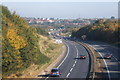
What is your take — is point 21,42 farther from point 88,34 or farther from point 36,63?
point 88,34

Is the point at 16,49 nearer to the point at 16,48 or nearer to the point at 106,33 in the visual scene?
the point at 16,48

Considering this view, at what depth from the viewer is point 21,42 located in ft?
122

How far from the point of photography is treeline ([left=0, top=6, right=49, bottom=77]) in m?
33.1

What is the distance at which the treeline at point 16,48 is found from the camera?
33.1 meters

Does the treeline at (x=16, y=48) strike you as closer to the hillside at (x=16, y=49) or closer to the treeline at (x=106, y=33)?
the hillside at (x=16, y=49)

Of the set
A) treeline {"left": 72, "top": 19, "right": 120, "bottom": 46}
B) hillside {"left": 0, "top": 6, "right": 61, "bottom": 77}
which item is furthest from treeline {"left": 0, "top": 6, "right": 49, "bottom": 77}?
treeline {"left": 72, "top": 19, "right": 120, "bottom": 46}

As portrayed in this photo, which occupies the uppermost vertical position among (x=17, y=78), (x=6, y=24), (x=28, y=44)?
(x=6, y=24)

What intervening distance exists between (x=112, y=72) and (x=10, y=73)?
38.7 ft

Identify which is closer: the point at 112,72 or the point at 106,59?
the point at 112,72

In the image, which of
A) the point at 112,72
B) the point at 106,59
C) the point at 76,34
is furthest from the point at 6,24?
the point at 76,34

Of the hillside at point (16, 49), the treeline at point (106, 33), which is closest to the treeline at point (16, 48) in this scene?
the hillside at point (16, 49)

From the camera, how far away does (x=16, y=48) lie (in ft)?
116

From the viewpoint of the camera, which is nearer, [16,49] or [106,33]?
[16,49]

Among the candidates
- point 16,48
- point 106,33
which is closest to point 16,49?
point 16,48
